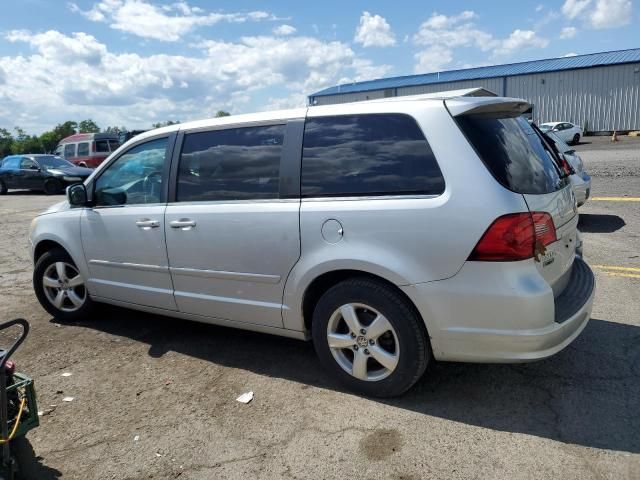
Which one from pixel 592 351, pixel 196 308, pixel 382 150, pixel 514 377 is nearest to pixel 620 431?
pixel 514 377

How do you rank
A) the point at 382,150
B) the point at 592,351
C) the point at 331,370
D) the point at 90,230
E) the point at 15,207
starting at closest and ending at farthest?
the point at 382,150 < the point at 331,370 < the point at 592,351 < the point at 90,230 < the point at 15,207

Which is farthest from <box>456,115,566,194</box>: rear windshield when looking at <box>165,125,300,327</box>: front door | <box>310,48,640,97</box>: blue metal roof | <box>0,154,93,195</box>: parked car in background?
<box>310,48,640,97</box>: blue metal roof

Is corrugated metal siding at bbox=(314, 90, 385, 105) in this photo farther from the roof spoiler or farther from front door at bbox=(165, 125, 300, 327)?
the roof spoiler

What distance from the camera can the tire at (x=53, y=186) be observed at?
18.8 m

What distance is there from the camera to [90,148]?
22.9 metres

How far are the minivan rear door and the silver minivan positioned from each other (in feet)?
0.04

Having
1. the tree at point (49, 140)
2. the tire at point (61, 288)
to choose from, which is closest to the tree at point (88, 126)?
the tree at point (49, 140)

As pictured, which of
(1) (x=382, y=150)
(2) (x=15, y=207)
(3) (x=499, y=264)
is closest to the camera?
(3) (x=499, y=264)

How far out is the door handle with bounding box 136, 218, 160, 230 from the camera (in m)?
4.22

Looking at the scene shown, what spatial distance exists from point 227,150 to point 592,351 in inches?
122

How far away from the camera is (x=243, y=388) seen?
3.75 meters

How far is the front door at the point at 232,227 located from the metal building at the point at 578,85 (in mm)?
28578

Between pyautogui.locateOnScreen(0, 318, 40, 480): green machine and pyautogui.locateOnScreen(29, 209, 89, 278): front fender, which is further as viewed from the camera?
pyautogui.locateOnScreen(29, 209, 89, 278): front fender

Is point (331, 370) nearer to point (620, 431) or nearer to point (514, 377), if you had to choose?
point (514, 377)
